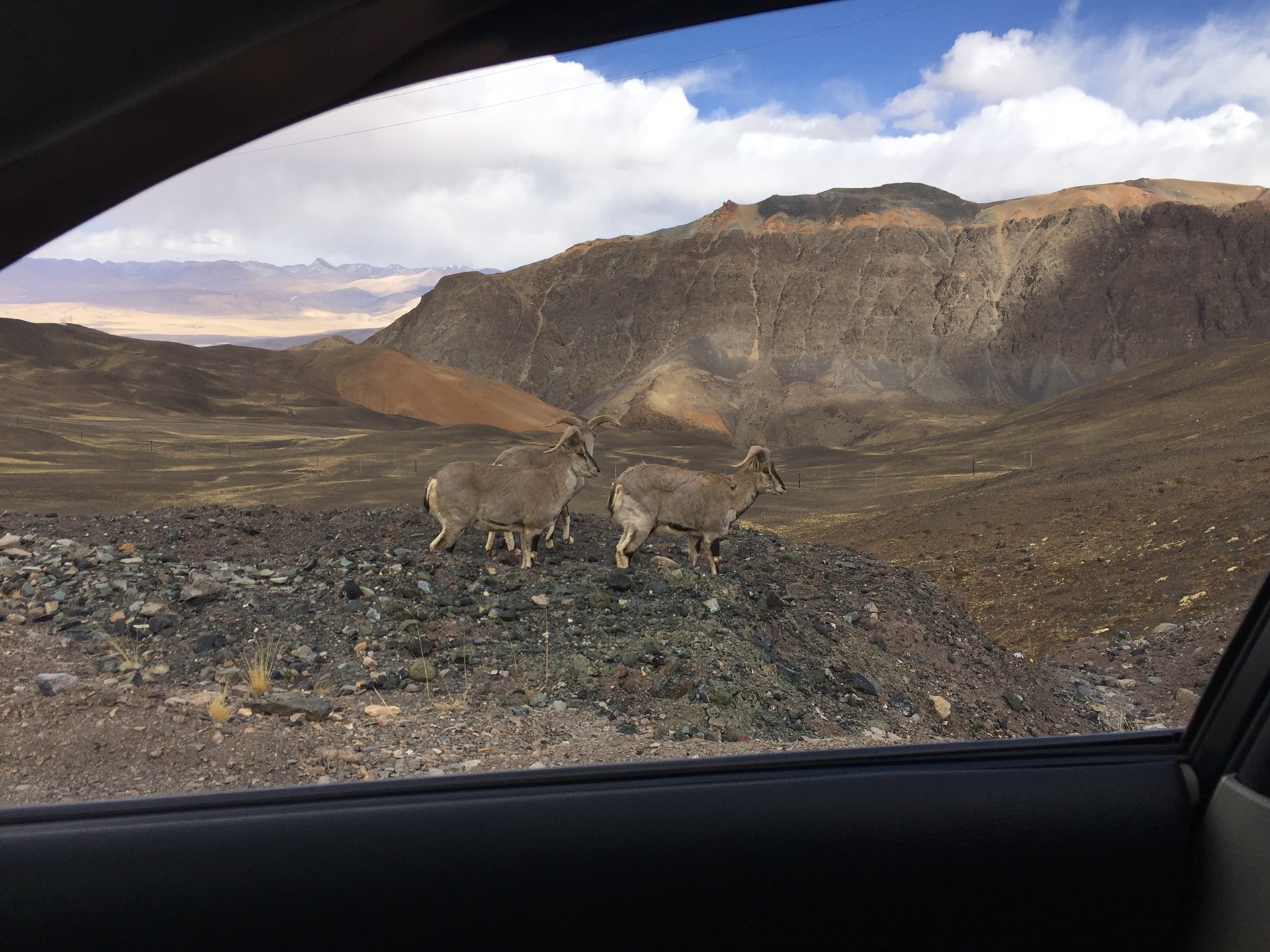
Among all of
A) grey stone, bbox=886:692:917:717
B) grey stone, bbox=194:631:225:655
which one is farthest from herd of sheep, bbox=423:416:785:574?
grey stone, bbox=194:631:225:655

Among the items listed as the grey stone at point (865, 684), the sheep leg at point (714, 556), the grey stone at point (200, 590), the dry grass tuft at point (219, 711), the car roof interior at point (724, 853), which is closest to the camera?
the car roof interior at point (724, 853)

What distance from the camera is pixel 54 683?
15.8 ft

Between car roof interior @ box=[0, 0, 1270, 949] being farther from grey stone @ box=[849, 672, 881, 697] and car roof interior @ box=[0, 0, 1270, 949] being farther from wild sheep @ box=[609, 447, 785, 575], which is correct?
wild sheep @ box=[609, 447, 785, 575]

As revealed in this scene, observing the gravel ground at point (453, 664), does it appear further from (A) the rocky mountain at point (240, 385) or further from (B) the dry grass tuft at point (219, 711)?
(A) the rocky mountain at point (240, 385)

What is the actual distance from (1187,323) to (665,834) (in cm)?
9922

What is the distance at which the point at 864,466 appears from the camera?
51719 millimetres

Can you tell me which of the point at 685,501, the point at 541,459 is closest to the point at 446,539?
the point at 685,501

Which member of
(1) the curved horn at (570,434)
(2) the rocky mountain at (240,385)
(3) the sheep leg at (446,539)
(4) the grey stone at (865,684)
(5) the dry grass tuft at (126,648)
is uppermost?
(1) the curved horn at (570,434)

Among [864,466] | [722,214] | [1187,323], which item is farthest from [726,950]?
[722,214]

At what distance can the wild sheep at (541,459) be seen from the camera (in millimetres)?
11438

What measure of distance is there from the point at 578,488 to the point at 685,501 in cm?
128

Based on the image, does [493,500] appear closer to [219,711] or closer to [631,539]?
[631,539]

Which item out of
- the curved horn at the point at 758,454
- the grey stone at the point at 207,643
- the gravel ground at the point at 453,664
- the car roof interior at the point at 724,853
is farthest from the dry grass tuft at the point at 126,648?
the curved horn at the point at 758,454

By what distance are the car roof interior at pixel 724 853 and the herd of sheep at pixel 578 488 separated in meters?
8.40
